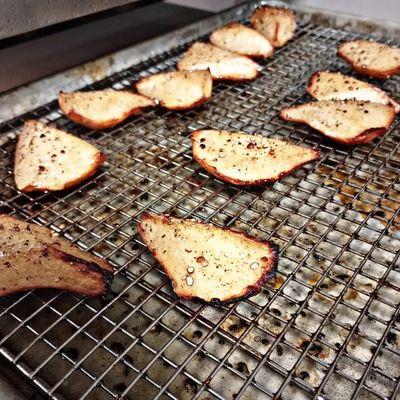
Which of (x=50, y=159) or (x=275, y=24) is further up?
(x=275, y=24)

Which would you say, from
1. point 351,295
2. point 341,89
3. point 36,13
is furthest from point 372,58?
point 36,13

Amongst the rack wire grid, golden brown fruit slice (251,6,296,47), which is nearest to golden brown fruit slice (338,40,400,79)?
golden brown fruit slice (251,6,296,47)

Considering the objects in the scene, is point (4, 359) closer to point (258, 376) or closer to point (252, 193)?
point (258, 376)

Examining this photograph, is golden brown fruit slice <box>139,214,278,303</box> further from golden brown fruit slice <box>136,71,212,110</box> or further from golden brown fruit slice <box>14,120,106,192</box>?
golden brown fruit slice <box>136,71,212,110</box>

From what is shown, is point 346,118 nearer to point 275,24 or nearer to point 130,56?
point 275,24

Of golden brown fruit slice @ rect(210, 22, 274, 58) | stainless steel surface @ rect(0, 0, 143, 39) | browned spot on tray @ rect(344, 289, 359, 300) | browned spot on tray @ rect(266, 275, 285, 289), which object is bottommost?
browned spot on tray @ rect(344, 289, 359, 300)

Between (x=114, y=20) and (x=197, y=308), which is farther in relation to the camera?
(x=114, y=20)

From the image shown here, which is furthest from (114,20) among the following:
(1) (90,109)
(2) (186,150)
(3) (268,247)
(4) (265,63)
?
(3) (268,247)
